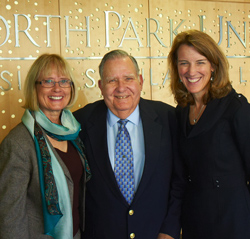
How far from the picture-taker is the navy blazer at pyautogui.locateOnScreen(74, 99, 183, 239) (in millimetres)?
2270

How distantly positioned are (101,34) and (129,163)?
8.81ft

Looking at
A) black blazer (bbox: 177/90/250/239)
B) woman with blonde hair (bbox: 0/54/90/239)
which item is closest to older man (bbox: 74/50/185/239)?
woman with blonde hair (bbox: 0/54/90/239)

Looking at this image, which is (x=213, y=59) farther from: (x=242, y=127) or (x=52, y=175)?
(x=52, y=175)

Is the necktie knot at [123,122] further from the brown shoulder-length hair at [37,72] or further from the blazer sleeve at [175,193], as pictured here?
the brown shoulder-length hair at [37,72]

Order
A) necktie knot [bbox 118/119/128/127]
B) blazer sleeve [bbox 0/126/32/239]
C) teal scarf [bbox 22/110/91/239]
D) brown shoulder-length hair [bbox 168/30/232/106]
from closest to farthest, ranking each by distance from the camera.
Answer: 1. blazer sleeve [bbox 0/126/32/239]
2. teal scarf [bbox 22/110/91/239]
3. brown shoulder-length hair [bbox 168/30/232/106]
4. necktie knot [bbox 118/119/128/127]

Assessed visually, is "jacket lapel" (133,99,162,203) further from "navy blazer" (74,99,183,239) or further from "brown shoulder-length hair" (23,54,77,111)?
"brown shoulder-length hair" (23,54,77,111)

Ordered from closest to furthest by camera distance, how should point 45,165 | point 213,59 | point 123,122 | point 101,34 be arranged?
1. point 45,165
2. point 213,59
3. point 123,122
4. point 101,34

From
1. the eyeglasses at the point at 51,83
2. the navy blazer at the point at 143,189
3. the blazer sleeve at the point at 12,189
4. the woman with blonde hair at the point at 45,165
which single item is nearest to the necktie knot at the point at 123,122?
the navy blazer at the point at 143,189

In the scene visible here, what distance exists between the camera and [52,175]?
2.09 metres

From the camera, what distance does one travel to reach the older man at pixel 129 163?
2.28 meters

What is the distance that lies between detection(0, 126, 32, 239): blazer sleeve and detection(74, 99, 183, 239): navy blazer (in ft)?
1.79

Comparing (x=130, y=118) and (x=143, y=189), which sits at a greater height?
(x=130, y=118)

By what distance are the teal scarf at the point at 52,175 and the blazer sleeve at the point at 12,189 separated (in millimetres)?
118

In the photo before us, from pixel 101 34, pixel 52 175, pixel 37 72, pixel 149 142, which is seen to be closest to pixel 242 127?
pixel 149 142
